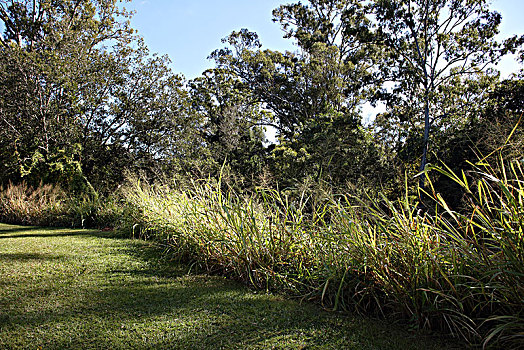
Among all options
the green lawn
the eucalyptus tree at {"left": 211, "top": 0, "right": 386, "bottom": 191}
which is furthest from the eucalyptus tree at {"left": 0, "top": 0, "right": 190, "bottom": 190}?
the green lawn

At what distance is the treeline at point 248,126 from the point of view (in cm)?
374

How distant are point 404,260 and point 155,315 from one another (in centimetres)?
170

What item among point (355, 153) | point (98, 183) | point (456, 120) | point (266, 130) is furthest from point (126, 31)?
point (456, 120)

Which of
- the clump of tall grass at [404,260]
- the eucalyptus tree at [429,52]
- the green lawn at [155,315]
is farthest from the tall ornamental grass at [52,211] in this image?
the eucalyptus tree at [429,52]

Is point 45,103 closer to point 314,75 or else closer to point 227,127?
point 227,127

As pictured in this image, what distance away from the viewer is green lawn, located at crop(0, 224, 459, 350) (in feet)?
6.56

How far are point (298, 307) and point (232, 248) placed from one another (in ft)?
3.11

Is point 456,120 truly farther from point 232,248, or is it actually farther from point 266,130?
point 232,248

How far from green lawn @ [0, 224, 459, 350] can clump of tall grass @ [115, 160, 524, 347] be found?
0.21 metres

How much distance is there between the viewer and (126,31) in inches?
575

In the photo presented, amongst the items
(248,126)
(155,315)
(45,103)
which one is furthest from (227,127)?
(155,315)

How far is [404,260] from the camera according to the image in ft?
7.60

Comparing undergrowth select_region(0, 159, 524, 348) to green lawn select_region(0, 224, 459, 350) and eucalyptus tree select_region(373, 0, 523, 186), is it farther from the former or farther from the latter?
eucalyptus tree select_region(373, 0, 523, 186)

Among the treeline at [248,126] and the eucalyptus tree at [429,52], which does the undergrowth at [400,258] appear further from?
the eucalyptus tree at [429,52]
